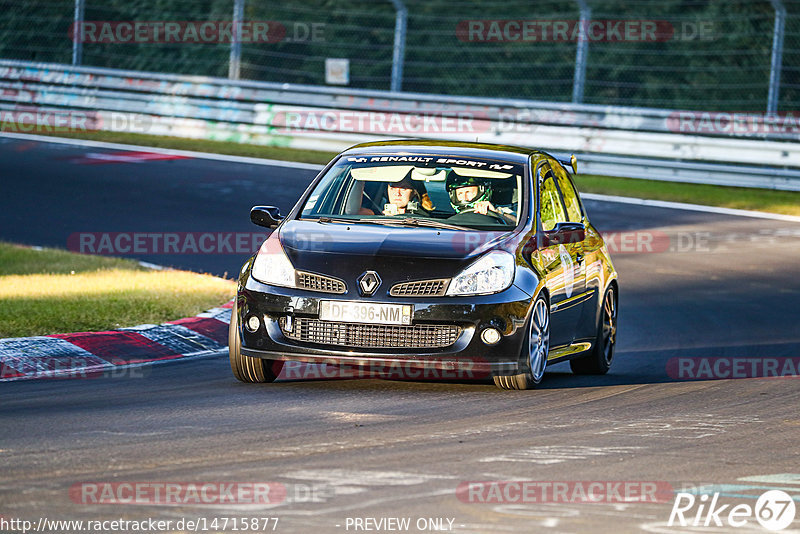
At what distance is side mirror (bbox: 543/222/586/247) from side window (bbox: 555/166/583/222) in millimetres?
971

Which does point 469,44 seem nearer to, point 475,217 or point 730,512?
point 475,217

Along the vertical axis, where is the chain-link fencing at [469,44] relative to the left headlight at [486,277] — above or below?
above

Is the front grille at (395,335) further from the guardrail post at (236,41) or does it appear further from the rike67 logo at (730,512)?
the guardrail post at (236,41)

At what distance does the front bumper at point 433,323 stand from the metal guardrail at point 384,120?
44.0 ft

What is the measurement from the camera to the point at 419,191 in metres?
9.77

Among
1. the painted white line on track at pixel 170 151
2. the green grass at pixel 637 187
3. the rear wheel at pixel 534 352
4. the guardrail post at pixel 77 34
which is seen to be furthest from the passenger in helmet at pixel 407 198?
the guardrail post at pixel 77 34

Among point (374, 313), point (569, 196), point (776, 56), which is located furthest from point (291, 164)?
point (374, 313)

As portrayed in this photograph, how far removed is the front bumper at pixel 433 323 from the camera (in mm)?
8508

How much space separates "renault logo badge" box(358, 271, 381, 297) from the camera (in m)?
8.51

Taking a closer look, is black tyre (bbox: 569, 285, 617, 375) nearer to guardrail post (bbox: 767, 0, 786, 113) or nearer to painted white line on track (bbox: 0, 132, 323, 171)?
guardrail post (bbox: 767, 0, 786, 113)

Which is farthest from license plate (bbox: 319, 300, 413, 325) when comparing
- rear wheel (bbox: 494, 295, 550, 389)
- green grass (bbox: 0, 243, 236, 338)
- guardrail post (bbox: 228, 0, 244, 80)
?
guardrail post (bbox: 228, 0, 244, 80)

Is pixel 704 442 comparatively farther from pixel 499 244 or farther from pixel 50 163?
pixel 50 163

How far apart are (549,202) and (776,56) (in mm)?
11906

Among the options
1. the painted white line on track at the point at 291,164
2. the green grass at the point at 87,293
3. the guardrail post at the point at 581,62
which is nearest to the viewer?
the green grass at the point at 87,293
